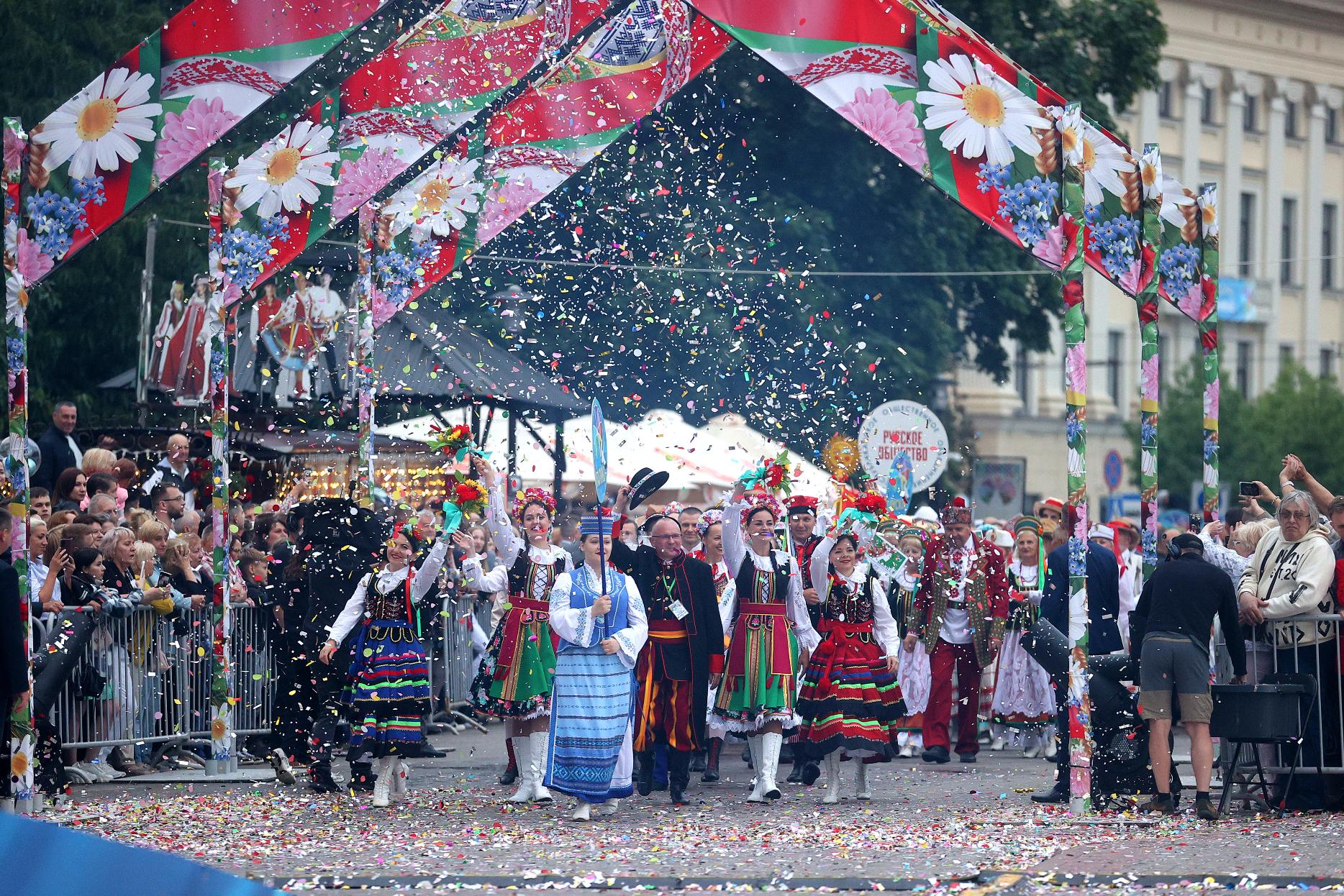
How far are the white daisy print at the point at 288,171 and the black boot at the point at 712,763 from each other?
16.3 ft

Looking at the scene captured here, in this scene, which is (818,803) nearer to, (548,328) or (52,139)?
(52,139)

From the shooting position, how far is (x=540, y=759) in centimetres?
1409

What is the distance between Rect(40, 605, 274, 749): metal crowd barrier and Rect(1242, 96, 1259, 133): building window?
5429cm

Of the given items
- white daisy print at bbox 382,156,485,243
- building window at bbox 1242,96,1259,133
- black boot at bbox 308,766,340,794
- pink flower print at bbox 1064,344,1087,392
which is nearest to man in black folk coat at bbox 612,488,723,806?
black boot at bbox 308,766,340,794

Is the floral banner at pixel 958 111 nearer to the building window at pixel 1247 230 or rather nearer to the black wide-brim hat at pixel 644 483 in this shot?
the black wide-brim hat at pixel 644 483

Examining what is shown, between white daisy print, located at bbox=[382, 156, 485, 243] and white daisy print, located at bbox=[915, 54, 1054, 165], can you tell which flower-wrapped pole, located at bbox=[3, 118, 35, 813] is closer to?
white daisy print, located at bbox=[382, 156, 485, 243]

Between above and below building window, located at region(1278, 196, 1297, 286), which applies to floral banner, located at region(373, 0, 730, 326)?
below

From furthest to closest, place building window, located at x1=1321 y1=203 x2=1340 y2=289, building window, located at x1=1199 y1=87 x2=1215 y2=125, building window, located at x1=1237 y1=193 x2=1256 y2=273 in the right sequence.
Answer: building window, located at x1=1321 y1=203 x2=1340 y2=289 < building window, located at x1=1237 y1=193 x2=1256 y2=273 < building window, located at x1=1199 y1=87 x2=1215 y2=125

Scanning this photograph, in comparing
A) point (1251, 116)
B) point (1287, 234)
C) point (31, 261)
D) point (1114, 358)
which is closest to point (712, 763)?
point (31, 261)

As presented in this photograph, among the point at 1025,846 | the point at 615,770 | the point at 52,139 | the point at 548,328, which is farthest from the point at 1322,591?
the point at 548,328

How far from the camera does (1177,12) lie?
61.5m

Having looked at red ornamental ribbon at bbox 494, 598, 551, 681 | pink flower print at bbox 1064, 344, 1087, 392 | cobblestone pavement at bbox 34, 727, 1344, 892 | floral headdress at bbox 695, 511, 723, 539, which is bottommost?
cobblestone pavement at bbox 34, 727, 1344, 892

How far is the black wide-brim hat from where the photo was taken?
1435cm

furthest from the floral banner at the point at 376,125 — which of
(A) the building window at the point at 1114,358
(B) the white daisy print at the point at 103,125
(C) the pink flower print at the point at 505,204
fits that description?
(A) the building window at the point at 1114,358
